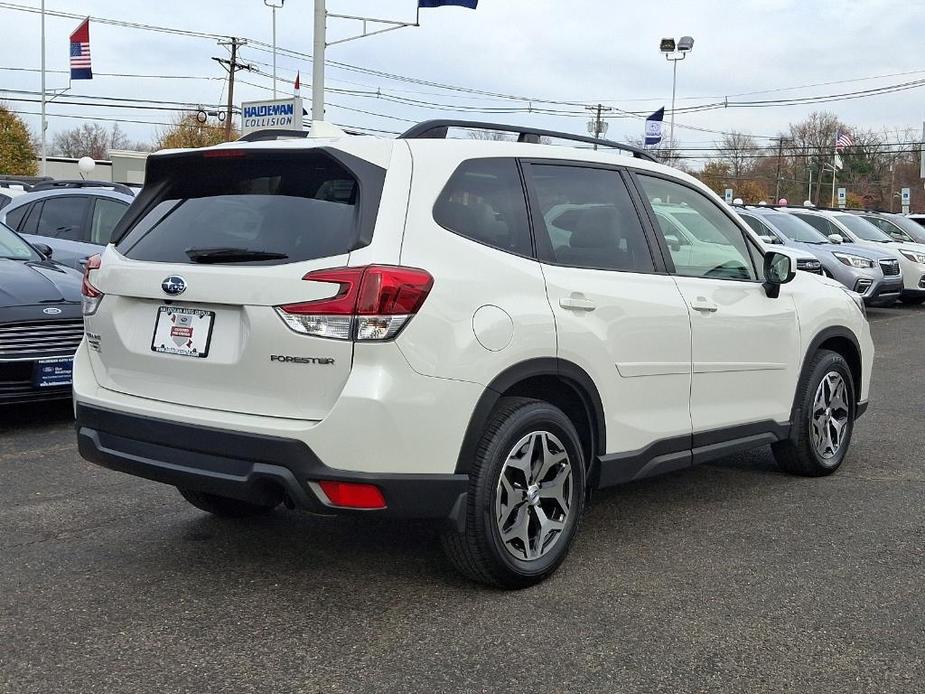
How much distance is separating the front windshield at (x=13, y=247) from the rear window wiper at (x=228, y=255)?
4.94m

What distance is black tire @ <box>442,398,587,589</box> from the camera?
3895 millimetres

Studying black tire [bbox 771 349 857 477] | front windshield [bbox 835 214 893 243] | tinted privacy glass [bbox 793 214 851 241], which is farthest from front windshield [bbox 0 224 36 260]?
front windshield [bbox 835 214 893 243]

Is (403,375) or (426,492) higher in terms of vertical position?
(403,375)

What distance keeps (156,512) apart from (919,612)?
3.42 metres

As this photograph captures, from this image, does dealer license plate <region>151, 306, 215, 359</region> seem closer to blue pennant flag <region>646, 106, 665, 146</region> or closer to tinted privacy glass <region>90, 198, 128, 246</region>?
tinted privacy glass <region>90, 198, 128, 246</region>

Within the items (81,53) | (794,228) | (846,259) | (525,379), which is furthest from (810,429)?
(81,53)

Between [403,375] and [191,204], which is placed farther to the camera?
[191,204]

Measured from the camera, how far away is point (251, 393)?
3.73m

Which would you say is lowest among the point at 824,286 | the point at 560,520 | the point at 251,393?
the point at 560,520

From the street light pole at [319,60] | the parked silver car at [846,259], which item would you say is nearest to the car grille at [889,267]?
the parked silver car at [846,259]

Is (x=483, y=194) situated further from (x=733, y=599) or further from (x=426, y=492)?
(x=733, y=599)

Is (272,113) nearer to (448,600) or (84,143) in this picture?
(448,600)

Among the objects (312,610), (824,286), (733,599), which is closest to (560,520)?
(733,599)

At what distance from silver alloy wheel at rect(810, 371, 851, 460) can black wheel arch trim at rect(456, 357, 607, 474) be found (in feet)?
6.63
